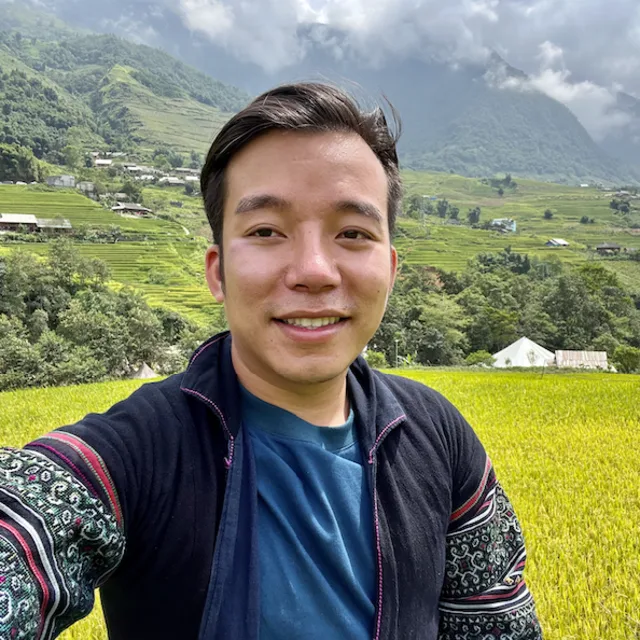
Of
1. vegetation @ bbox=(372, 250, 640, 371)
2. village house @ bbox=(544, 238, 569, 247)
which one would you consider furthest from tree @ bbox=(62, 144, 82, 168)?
village house @ bbox=(544, 238, 569, 247)

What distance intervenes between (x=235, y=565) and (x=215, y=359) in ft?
1.32

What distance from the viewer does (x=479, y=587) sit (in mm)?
1134

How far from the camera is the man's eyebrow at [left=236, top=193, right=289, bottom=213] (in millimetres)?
954

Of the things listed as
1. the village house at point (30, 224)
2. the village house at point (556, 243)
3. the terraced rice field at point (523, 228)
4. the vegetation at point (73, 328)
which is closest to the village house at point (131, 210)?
the village house at point (30, 224)

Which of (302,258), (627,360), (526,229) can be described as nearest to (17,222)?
(627,360)

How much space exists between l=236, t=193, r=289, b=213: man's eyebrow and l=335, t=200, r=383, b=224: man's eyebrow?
104mm

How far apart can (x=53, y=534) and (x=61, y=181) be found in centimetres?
9152

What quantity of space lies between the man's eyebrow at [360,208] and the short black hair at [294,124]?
0.48 feet

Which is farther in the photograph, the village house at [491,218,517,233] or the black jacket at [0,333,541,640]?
the village house at [491,218,517,233]

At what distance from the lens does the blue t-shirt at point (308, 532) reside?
0.88 meters

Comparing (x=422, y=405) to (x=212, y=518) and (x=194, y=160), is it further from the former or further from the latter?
(x=194, y=160)

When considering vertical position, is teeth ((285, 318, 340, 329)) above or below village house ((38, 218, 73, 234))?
above

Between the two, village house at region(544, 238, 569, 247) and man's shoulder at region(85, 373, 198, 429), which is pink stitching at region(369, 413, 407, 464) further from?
village house at region(544, 238, 569, 247)

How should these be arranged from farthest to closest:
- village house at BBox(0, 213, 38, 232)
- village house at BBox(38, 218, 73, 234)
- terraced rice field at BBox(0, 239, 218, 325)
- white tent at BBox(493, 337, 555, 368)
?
village house at BBox(38, 218, 73, 234) → village house at BBox(0, 213, 38, 232) → terraced rice field at BBox(0, 239, 218, 325) → white tent at BBox(493, 337, 555, 368)
